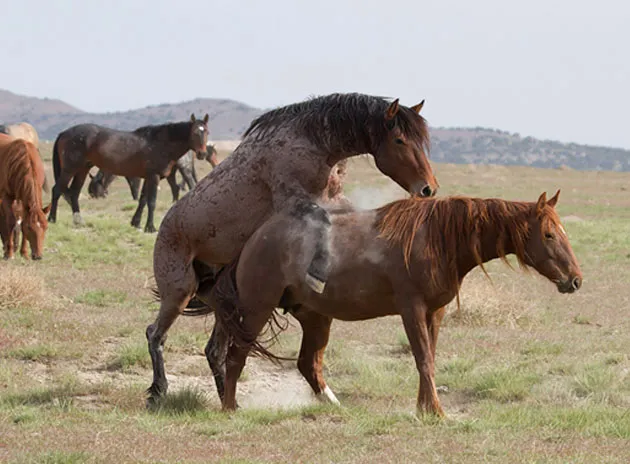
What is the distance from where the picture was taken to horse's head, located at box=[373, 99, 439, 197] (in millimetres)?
7449

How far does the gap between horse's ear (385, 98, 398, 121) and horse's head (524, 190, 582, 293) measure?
126 cm

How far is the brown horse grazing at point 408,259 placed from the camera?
22.6 feet

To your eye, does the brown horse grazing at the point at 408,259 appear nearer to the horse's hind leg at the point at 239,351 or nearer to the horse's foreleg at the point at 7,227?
the horse's hind leg at the point at 239,351

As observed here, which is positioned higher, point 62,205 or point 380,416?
point 380,416

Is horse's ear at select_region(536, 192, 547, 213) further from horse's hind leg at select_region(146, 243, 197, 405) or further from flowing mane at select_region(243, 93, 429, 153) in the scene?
horse's hind leg at select_region(146, 243, 197, 405)

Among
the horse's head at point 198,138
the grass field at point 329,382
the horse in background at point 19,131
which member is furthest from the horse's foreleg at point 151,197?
the horse in background at point 19,131

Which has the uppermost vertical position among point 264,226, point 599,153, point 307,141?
point 307,141

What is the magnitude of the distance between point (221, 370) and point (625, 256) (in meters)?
12.9

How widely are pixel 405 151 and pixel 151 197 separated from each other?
14.0m

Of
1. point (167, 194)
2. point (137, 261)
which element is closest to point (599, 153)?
point (167, 194)

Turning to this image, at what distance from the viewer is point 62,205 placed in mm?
27344

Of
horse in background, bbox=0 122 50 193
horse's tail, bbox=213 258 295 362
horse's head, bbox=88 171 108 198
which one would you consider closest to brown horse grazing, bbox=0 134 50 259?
horse in background, bbox=0 122 50 193

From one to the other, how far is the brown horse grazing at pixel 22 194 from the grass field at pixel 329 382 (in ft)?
1.69

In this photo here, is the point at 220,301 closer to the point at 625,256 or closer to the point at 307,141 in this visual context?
the point at 307,141
